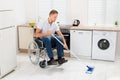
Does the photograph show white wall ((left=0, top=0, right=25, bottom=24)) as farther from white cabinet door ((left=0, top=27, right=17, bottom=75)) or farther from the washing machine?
the washing machine

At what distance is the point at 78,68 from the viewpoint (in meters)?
3.84

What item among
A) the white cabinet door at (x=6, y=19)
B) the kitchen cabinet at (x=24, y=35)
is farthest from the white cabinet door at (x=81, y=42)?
the white cabinet door at (x=6, y=19)

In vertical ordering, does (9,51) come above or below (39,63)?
above

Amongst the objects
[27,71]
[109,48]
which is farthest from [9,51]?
[109,48]

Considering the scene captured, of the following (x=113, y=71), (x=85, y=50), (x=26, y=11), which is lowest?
(x=113, y=71)

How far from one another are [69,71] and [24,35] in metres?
1.70

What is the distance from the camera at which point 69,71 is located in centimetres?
369

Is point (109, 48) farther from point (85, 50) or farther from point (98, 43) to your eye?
point (85, 50)

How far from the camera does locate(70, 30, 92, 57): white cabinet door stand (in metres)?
4.27

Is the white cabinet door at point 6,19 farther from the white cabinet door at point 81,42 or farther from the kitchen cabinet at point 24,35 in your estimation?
the white cabinet door at point 81,42

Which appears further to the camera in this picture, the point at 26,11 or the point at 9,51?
the point at 26,11

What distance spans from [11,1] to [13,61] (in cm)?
167

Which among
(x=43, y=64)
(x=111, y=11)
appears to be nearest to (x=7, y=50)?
(x=43, y=64)

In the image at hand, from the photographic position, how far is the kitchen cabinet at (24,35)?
15.4ft
